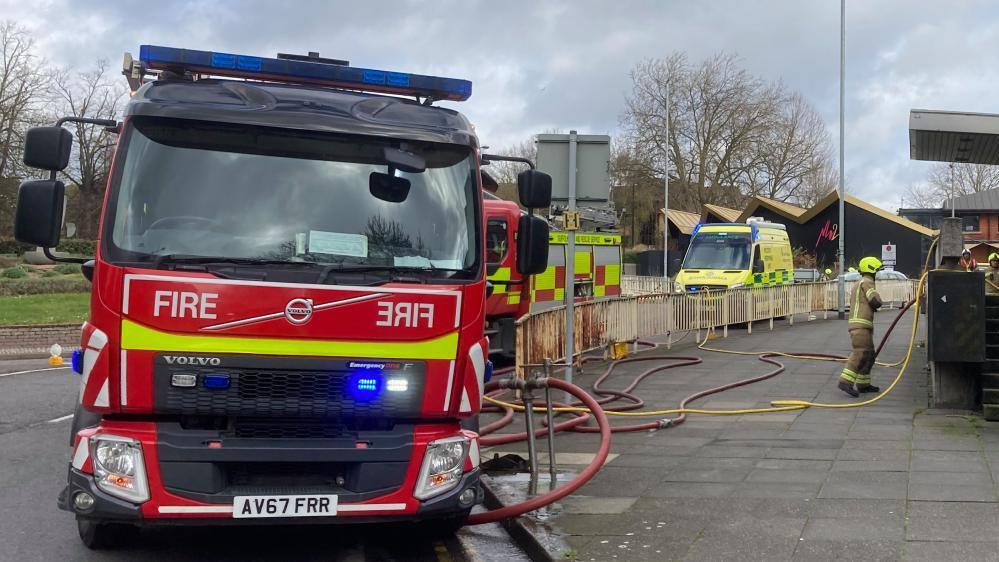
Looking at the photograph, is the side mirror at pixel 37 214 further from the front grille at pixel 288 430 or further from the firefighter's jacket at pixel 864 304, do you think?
the firefighter's jacket at pixel 864 304

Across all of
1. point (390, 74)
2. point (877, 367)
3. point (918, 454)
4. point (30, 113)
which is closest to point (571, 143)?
point (390, 74)

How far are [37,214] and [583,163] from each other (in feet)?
18.9

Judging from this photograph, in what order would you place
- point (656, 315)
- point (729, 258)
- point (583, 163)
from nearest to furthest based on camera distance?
point (583, 163) → point (656, 315) → point (729, 258)

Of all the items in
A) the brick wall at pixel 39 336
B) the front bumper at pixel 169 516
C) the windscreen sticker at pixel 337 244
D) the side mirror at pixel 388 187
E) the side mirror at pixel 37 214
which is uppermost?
the side mirror at pixel 388 187

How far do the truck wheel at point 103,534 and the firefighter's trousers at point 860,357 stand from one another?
837 cm

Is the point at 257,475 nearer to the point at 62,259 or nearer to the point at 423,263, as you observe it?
the point at 423,263

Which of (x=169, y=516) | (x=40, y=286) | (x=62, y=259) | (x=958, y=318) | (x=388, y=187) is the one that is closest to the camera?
(x=169, y=516)

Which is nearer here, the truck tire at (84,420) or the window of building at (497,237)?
the truck tire at (84,420)

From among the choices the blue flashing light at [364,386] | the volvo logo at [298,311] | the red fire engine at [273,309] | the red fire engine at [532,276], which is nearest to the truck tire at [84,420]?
the red fire engine at [273,309]

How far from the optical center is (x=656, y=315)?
659 inches

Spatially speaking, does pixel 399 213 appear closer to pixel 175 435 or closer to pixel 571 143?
pixel 175 435

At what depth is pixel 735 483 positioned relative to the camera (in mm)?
6555

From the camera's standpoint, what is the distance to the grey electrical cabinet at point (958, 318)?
890cm

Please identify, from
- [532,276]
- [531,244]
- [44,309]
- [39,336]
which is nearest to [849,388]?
[532,276]
